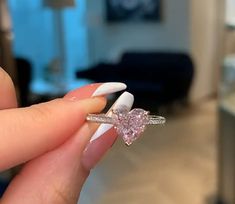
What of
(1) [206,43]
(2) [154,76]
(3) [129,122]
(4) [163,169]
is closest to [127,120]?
(3) [129,122]

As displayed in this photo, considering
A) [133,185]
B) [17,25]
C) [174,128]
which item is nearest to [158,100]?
[174,128]

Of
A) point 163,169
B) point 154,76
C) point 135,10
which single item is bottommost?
point 163,169

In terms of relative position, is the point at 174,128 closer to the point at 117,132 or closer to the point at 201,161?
the point at 201,161

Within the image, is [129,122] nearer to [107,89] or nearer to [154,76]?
[107,89]

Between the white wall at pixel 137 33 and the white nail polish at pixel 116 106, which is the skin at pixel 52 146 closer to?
the white nail polish at pixel 116 106

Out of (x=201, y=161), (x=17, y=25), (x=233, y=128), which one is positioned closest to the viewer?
(x=233, y=128)

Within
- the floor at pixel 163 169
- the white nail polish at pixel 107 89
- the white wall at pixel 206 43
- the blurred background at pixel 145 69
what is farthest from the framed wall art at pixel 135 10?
the white nail polish at pixel 107 89
